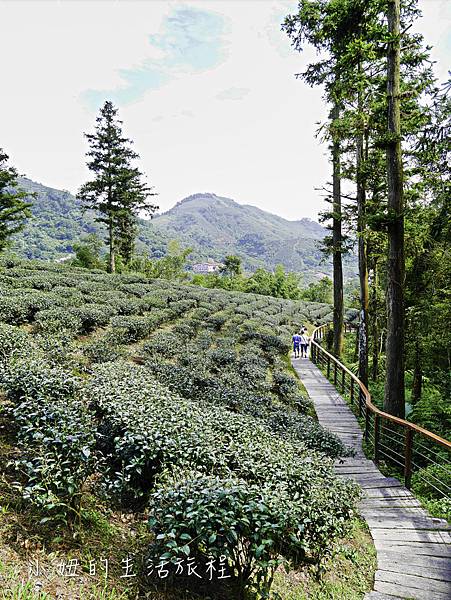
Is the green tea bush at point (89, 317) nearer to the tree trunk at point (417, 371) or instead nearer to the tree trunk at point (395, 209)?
the tree trunk at point (395, 209)

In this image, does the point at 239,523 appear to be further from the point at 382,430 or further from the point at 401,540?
the point at 382,430

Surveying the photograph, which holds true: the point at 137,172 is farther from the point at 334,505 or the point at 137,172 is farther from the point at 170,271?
the point at 334,505

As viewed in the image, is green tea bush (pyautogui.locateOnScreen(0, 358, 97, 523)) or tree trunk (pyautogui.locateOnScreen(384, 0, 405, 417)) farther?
tree trunk (pyautogui.locateOnScreen(384, 0, 405, 417))

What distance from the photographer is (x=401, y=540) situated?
14.1 feet

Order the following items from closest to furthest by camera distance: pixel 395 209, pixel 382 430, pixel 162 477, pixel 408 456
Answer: pixel 162 477, pixel 408 456, pixel 395 209, pixel 382 430

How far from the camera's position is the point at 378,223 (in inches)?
289

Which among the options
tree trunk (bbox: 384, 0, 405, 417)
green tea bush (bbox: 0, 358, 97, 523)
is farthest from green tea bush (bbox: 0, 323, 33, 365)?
tree trunk (bbox: 384, 0, 405, 417)

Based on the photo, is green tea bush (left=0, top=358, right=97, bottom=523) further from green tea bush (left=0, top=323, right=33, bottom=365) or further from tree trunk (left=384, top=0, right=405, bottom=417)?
tree trunk (left=384, top=0, right=405, bottom=417)

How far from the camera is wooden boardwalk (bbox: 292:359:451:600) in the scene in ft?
11.9

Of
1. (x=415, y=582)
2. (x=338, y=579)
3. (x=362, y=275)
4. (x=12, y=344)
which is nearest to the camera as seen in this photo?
(x=415, y=582)

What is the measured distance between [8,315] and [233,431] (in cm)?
676

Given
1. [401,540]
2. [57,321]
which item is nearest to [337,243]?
[57,321]

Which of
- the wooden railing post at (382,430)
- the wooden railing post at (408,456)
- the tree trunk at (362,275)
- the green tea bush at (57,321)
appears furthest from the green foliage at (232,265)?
the wooden railing post at (408,456)

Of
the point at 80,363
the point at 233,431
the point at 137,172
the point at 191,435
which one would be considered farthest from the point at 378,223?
the point at 137,172
